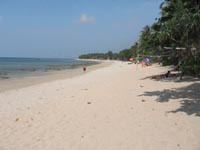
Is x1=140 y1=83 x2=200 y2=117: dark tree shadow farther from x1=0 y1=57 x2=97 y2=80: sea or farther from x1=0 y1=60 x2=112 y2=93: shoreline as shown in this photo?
x1=0 y1=57 x2=97 y2=80: sea

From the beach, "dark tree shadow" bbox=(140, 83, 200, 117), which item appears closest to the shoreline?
the beach

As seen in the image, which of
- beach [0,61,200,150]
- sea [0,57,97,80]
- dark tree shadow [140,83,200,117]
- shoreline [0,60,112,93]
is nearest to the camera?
beach [0,61,200,150]

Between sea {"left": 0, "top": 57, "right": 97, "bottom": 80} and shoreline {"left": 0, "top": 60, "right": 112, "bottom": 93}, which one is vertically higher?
shoreline {"left": 0, "top": 60, "right": 112, "bottom": 93}

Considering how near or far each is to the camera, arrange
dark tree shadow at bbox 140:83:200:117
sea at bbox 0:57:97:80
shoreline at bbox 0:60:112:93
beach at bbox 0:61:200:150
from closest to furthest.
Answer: beach at bbox 0:61:200:150
dark tree shadow at bbox 140:83:200:117
shoreline at bbox 0:60:112:93
sea at bbox 0:57:97:80

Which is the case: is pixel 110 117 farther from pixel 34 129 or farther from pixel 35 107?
pixel 35 107

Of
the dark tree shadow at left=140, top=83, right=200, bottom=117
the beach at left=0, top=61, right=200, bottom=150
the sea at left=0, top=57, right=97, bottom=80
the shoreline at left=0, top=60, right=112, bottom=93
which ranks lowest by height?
the sea at left=0, top=57, right=97, bottom=80

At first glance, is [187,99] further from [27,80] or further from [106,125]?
[27,80]

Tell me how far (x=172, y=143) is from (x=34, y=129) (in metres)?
3.15

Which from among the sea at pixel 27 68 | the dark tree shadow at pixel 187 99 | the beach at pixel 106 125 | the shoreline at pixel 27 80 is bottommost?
the sea at pixel 27 68

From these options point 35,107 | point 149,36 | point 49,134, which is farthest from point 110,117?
point 149,36

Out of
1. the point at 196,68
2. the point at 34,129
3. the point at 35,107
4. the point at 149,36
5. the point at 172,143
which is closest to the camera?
the point at 172,143

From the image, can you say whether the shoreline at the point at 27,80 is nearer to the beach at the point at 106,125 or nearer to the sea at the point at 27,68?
the sea at the point at 27,68

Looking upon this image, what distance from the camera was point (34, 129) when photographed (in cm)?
691

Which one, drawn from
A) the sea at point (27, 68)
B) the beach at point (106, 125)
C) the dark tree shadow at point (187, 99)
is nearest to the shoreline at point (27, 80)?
the sea at point (27, 68)
